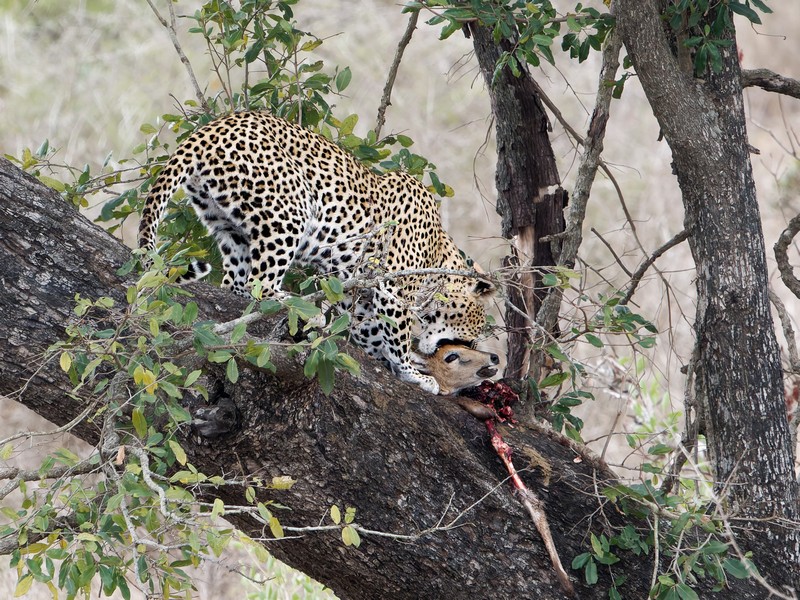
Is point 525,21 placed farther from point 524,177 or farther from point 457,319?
point 457,319

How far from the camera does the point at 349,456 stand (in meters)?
4.11

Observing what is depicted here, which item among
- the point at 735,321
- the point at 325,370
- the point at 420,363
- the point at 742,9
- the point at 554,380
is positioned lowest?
the point at 325,370

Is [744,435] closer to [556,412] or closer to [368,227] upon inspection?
[556,412]

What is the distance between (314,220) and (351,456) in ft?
5.92

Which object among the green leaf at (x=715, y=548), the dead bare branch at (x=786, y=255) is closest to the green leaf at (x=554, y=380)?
the green leaf at (x=715, y=548)

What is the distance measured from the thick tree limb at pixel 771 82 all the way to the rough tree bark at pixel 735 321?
11.4 inches

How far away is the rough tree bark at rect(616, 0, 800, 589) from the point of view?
177 inches

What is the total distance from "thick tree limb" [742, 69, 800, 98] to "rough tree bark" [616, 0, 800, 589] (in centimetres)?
29

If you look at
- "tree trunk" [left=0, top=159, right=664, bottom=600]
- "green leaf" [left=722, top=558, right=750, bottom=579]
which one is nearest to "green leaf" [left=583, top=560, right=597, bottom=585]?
"tree trunk" [left=0, top=159, right=664, bottom=600]

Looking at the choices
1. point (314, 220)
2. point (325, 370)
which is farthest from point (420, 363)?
point (325, 370)

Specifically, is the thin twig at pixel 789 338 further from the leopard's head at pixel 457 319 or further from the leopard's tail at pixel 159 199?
the leopard's tail at pixel 159 199

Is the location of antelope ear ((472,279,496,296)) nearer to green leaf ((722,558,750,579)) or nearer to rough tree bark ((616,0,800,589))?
rough tree bark ((616,0,800,589))

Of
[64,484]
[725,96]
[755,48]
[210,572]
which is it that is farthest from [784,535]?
[755,48]

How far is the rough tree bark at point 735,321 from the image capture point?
4.51 meters
